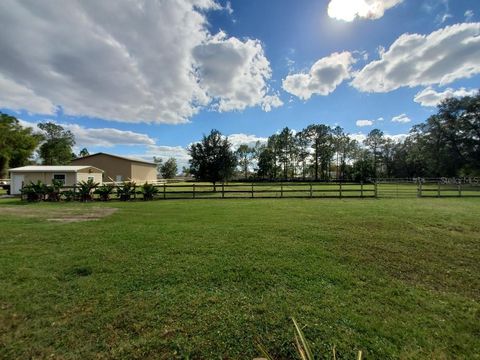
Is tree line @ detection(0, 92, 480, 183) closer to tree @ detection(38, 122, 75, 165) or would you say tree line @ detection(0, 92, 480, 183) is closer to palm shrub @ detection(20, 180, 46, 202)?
tree @ detection(38, 122, 75, 165)

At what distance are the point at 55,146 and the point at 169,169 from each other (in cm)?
3441

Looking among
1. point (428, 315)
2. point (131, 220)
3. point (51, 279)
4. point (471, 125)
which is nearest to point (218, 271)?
point (51, 279)

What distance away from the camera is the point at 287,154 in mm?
64062

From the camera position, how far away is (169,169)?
8444cm

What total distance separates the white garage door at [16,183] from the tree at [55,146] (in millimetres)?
39280

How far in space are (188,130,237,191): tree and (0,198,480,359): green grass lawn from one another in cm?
1920

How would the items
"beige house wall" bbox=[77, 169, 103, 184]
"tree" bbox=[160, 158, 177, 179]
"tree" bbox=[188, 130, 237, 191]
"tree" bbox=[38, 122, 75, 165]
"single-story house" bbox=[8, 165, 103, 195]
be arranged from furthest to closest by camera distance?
"tree" bbox=[160, 158, 177, 179] → "tree" bbox=[38, 122, 75, 165] → "tree" bbox=[188, 130, 237, 191] → "beige house wall" bbox=[77, 169, 103, 184] → "single-story house" bbox=[8, 165, 103, 195]

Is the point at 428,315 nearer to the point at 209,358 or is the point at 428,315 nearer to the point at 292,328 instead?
the point at 292,328

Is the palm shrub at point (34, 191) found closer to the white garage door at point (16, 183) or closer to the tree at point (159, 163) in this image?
the white garage door at point (16, 183)

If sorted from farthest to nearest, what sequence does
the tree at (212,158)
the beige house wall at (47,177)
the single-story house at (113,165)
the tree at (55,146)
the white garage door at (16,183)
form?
the tree at (55,146) < the single-story house at (113,165) < the tree at (212,158) < the beige house wall at (47,177) < the white garage door at (16,183)

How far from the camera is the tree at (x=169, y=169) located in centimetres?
8425

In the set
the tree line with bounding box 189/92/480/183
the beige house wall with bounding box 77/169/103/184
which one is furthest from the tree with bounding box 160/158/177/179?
the beige house wall with bounding box 77/169/103/184

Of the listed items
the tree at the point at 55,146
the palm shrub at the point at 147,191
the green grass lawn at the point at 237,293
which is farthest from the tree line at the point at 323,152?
the green grass lawn at the point at 237,293

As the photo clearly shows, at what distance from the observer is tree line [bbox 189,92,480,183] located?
86.4ft
